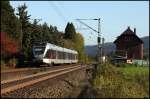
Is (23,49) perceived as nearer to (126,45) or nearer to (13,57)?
(13,57)

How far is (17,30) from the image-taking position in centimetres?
7550

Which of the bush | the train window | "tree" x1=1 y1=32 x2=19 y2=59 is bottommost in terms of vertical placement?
the bush

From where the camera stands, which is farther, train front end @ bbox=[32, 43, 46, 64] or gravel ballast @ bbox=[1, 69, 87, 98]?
train front end @ bbox=[32, 43, 46, 64]

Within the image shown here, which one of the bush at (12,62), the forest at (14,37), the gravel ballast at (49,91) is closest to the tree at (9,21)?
the forest at (14,37)

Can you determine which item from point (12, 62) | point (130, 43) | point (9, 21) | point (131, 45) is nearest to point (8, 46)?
point (12, 62)

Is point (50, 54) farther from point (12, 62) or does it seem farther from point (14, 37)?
point (14, 37)

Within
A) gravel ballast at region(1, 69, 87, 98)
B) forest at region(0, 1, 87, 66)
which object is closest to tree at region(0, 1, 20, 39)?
forest at region(0, 1, 87, 66)

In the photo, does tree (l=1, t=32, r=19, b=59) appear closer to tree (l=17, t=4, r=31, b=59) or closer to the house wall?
tree (l=17, t=4, r=31, b=59)

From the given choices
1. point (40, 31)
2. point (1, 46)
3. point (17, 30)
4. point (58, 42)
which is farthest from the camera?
point (58, 42)

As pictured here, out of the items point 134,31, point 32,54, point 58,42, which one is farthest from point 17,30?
point 134,31

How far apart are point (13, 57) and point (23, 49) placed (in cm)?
544

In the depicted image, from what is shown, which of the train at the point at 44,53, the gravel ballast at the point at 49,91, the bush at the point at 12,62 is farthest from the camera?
the bush at the point at 12,62

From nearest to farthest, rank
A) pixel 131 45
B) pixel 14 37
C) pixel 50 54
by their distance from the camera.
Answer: pixel 50 54 < pixel 14 37 < pixel 131 45

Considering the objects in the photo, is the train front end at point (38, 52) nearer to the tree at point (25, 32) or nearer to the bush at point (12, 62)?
the bush at point (12, 62)
